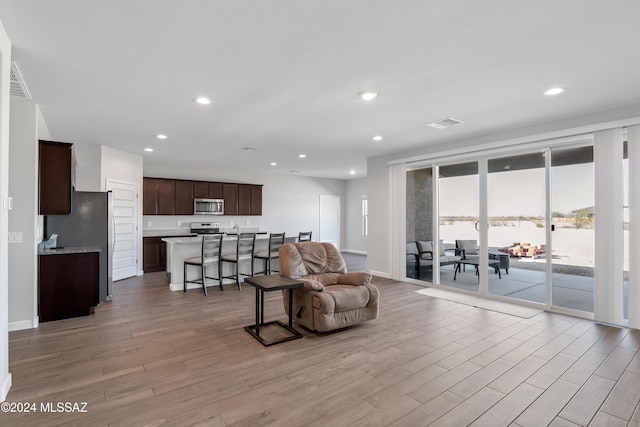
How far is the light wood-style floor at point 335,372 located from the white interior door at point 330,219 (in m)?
6.91

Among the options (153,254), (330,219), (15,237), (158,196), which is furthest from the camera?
(330,219)

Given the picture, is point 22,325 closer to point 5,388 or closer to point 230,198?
point 5,388

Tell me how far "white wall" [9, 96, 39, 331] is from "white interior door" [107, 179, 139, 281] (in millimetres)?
2478

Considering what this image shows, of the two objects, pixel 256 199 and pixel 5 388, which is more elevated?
pixel 256 199

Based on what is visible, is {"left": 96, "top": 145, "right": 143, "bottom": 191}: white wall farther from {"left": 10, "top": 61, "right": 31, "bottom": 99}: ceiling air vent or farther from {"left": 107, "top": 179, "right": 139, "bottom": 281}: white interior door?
{"left": 10, "top": 61, "right": 31, "bottom": 99}: ceiling air vent

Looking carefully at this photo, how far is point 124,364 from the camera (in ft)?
9.28

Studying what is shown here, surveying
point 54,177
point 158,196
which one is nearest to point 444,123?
point 54,177

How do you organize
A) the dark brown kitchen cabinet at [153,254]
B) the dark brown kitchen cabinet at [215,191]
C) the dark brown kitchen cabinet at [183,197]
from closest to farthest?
1. the dark brown kitchen cabinet at [153,254]
2. the dark brown kitchen cabinet at [183,197]
3. the dark brown kitchen cabinet at [215,191]

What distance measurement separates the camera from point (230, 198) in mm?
8875

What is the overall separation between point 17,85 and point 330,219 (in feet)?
29.0

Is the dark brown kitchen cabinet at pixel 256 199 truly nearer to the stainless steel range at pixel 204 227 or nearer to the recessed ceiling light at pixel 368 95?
the stainless steel range at pixel 204 227

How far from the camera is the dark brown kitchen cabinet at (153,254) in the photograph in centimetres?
729

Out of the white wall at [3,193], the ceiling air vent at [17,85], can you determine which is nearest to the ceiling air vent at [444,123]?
the white wall at [3,193]

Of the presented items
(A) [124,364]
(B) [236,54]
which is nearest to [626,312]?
(B) [236,54]
